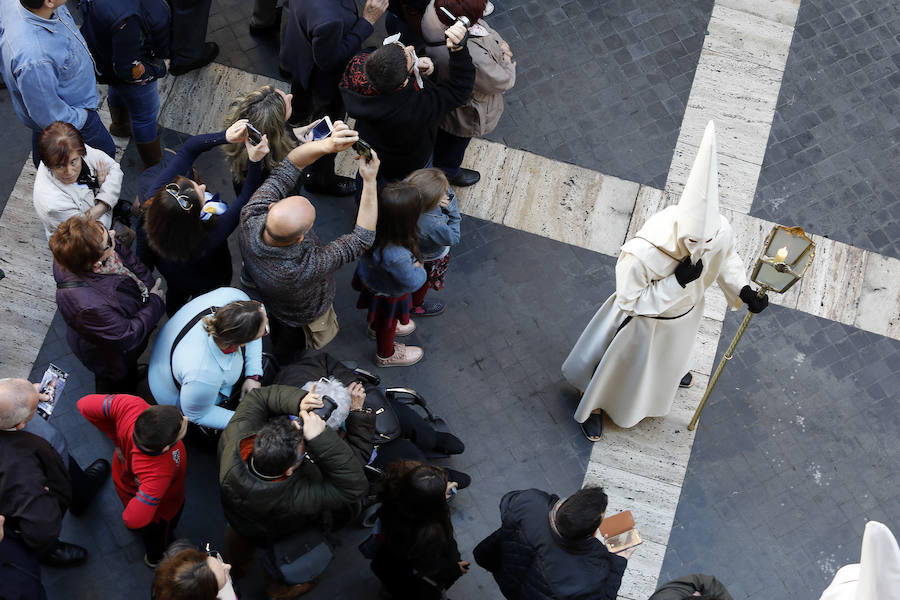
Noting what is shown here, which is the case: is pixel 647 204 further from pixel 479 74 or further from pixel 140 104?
pixel 140 104

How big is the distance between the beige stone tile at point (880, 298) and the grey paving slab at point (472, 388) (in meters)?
1.87

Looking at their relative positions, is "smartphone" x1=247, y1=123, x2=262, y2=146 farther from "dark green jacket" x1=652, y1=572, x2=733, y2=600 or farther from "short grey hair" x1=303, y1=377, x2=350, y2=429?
"dark green jacket" x1=652, y1=572, x2=733, y2=600

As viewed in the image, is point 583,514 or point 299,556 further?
point 299,556

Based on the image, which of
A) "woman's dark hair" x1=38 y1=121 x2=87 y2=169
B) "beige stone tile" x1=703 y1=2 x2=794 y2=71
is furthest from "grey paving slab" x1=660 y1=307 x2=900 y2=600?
"woman's dark hair" x1=38 y1=121 x2=87 y2=169

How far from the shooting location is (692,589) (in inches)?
160

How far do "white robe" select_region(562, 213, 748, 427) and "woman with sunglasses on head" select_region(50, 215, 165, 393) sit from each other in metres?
2.62

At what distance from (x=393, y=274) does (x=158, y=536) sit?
6.52 feet

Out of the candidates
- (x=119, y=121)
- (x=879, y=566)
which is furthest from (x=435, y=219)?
(x=119, y=121)

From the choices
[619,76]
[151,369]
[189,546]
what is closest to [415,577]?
[189,546]

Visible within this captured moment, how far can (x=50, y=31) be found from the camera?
16.7 feet

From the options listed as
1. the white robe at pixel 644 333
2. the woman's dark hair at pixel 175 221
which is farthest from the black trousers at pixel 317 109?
the white robe at pixel 644 333

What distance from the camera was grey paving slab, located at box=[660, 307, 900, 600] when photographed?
5508 mm

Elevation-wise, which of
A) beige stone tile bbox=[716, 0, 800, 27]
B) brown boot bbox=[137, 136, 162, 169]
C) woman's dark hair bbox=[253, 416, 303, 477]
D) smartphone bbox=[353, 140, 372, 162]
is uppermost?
smartphone bbox=[353, 140, 372, 162]

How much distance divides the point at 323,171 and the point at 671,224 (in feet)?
9.25
